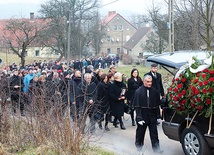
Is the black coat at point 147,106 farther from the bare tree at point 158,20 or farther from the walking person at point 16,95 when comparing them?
the bare tree at point 158,20

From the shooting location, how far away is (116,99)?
11344mm

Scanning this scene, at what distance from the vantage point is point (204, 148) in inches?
278

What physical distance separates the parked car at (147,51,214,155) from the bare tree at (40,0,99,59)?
40.1 meters

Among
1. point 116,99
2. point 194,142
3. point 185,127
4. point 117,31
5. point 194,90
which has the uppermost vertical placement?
point 117,31

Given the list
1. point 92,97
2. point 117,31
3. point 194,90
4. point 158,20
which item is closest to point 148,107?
point 194,90

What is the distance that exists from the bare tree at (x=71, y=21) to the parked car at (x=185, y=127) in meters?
40.1

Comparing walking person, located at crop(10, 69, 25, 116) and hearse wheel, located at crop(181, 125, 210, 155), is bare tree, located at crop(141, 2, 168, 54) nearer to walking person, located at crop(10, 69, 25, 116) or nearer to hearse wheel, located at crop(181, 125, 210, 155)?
walking person, located at crop(10, 69, 25, 116)

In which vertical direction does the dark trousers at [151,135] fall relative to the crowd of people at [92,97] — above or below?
below

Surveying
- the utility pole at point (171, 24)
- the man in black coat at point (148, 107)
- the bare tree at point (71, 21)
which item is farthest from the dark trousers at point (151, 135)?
the bare tree at point (71, 21)

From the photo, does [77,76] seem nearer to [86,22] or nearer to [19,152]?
[19,152]

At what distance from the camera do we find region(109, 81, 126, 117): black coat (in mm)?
11344

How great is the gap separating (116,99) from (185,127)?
12.4 ft

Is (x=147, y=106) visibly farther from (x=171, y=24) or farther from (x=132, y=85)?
(x=171, y=24)

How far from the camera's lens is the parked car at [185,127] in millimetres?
7062
